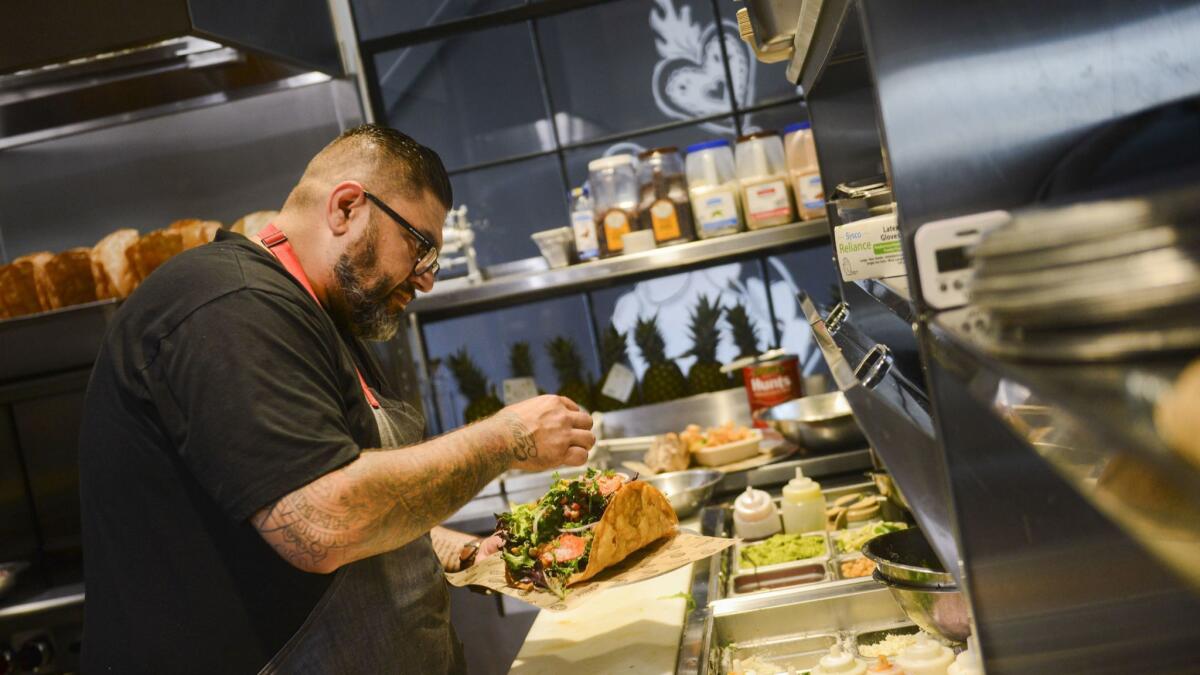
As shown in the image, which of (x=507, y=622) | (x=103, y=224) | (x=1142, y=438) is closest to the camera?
(x=1142, y=438)

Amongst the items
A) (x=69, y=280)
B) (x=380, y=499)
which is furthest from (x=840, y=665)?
(x=69, y=280)

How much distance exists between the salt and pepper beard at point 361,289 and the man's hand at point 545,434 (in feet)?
1.19

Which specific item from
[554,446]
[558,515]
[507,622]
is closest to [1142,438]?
[554,446]

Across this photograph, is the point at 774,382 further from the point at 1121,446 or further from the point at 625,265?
the point at 1121,446

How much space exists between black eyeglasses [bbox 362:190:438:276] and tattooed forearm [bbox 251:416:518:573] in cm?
43

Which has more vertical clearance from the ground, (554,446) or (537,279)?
(537,279)

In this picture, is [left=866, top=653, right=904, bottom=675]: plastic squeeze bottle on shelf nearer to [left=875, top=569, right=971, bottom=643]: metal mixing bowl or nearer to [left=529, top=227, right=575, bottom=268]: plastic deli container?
[left=875, top=569, right=971, bottom=643]: metal mixing bowl

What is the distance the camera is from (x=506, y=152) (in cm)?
495

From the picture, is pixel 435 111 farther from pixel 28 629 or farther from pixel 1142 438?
pixel 1142 438

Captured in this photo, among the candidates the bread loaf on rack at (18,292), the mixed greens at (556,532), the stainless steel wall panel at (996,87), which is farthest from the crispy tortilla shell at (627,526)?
the bread loaf on rack at (18,292)

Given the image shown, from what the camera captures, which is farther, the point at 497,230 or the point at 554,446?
the point at 497,230

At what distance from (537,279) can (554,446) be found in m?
2.22

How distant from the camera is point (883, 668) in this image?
5.64 feet

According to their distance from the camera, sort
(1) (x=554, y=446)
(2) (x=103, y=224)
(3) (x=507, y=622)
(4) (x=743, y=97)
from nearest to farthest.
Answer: (1) (x=554, y=446) → (3) (x=507, y=622) → (2) (x=103, y=224) → (4) (x=743, y=97)
